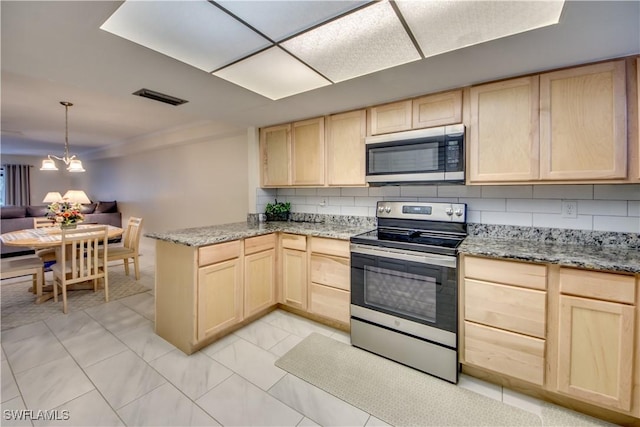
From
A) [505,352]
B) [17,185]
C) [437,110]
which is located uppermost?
[437,110]

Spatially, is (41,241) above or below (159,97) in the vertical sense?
below

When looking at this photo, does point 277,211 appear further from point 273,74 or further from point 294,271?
point 273,74

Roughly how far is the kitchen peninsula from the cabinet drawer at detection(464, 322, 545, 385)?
98 cm

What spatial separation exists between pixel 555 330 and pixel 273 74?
2.42 metres

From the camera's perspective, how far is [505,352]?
5.81 feet

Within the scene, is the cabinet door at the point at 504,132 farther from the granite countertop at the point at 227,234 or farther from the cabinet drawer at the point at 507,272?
the granite countertop at the point at 227,234

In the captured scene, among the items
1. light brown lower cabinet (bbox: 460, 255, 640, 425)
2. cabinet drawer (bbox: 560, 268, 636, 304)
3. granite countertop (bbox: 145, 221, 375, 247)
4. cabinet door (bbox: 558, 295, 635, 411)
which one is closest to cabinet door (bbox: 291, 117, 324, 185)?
granite countertop (bbox: 145, 221, 375, 247)

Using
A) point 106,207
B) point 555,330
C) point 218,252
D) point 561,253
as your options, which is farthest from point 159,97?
point 106,207

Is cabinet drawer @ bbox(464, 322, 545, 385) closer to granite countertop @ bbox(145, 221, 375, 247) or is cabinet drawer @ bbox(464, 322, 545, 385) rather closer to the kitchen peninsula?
the kitchen peninsula

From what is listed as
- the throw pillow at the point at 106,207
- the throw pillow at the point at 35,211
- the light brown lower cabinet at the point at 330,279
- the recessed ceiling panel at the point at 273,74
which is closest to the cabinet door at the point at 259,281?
the light brown lower cabinet at the point at 330,279

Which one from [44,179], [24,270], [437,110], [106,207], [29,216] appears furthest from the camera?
[44,179]

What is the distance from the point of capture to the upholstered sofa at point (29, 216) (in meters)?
5.48

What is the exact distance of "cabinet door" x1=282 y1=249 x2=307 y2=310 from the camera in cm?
273

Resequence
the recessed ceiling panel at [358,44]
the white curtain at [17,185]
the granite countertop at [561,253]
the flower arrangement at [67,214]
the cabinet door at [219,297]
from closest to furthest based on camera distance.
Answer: the recessed ceiling panel at [358,44] → the granite countertop at [561,253] → the cabinet door at [219,297] → the flower arrangement at [67,214] → the white curtain at [17,185]
